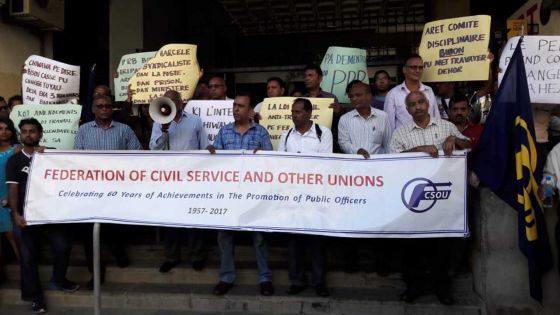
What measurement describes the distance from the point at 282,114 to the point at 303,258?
159cm

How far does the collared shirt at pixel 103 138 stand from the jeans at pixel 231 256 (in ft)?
5.14

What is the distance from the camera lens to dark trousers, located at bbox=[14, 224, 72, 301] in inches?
202

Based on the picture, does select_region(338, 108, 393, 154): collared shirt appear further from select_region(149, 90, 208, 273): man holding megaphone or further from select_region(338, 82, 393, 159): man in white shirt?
select_region(149, 90, 208, 273): man holding megaphone

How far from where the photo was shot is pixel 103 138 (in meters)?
5.55

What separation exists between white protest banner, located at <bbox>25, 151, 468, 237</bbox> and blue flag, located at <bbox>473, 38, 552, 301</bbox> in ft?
1.00

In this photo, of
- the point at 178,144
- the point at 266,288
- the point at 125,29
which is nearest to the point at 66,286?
the point at 178,144

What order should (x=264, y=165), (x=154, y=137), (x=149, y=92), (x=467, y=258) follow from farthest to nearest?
(x=149, y=92) → (x=154, y=137) → (x=467, y=258) → (x=264, y=165)

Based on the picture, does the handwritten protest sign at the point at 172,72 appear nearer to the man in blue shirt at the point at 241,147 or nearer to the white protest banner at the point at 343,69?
the man in blue shirt at the point at 241,147

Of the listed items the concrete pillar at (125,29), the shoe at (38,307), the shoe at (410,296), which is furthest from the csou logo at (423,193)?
the concrete pillar at (125,29)

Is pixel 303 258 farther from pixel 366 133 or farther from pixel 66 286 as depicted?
pixel 66 286

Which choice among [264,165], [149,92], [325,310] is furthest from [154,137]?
[325,310]

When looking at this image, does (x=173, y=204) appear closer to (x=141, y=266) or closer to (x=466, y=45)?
(x=141, y=266)

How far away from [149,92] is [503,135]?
3.99 m

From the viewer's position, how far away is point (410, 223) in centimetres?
455
